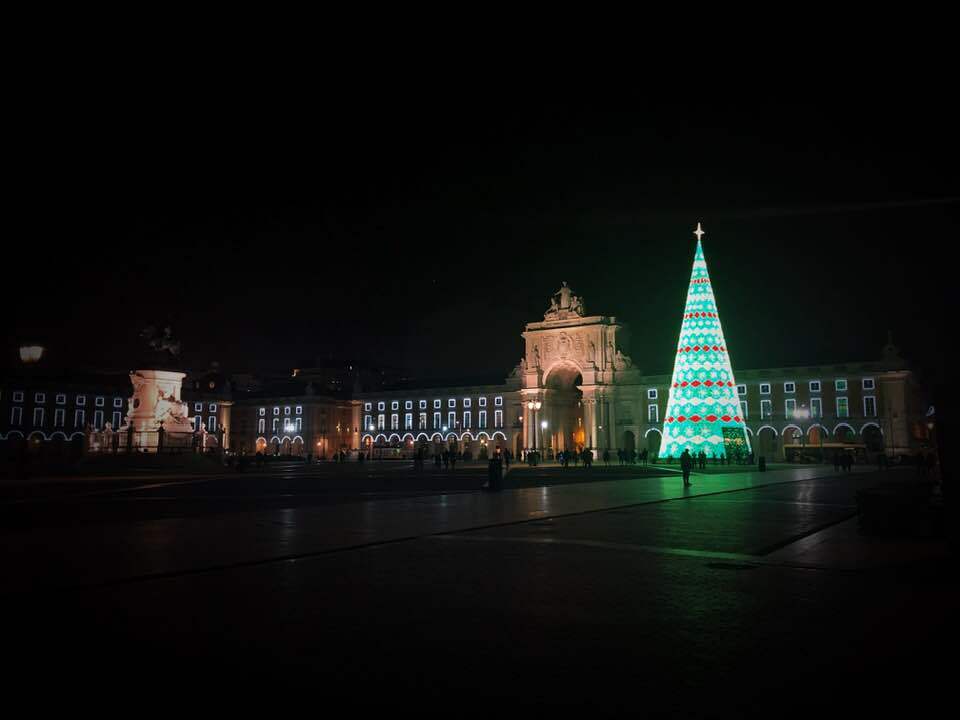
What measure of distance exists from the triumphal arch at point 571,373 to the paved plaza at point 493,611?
3029 inches

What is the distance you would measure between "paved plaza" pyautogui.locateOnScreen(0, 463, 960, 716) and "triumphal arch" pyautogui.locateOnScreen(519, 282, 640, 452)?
76.9 meters

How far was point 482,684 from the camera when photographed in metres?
5.38

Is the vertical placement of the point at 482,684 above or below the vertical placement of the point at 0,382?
below

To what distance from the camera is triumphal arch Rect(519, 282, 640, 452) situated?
304 ft

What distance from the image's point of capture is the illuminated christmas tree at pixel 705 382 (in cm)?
5134

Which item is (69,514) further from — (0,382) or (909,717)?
(909,717)

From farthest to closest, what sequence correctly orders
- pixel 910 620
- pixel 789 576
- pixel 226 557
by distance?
pixel 226 557 < pixel 789 576 < pixel 910 620

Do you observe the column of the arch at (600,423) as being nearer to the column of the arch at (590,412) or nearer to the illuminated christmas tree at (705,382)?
the column of the arch at (590,412)

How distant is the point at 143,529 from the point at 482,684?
11681 millimetres

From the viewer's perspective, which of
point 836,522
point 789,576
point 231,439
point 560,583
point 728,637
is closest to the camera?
point 728,637

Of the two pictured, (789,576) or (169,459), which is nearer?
(789,576)

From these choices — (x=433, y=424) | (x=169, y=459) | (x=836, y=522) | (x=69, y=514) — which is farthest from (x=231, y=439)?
(x=836, y=522)

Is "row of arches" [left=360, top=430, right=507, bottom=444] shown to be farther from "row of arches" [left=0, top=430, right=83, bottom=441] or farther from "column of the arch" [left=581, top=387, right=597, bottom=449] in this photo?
"row of arches" [left=0, top=430, right=83, bottom=441]

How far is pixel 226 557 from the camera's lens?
1121 cm
